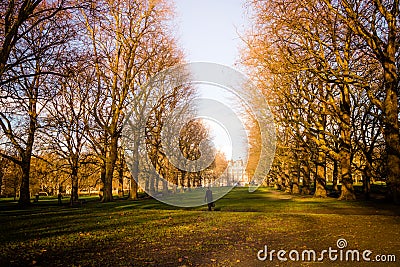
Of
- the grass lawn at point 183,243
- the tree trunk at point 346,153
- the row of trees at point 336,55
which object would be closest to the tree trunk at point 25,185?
the grass lawn at point 183,243

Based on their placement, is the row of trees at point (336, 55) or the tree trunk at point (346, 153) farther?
the tree trunk at point (346, 153)

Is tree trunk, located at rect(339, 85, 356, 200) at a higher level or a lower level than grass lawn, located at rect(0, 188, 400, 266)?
higher

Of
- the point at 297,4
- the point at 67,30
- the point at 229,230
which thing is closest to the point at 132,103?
the point at 67,30

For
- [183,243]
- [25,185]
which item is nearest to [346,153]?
[183,243]

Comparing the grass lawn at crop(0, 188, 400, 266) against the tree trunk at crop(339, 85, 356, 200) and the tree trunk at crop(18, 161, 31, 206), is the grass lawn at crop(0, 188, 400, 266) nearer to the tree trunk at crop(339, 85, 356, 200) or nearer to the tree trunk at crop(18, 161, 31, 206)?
the tree trunk at crop(339, 85, 356, 200)

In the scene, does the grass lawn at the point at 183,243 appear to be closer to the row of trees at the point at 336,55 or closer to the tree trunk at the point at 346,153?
the row of trees at the point at 336,55

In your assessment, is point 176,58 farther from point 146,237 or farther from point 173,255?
point 173,255

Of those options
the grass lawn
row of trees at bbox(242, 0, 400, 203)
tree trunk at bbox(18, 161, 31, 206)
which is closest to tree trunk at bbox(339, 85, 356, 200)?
row of trees at bbox(242, 0, 400, 203)

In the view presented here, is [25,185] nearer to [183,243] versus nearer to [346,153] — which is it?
[183,243]

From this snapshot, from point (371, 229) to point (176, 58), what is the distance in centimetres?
2759

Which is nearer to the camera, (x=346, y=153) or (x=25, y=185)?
(x=346, y=153)

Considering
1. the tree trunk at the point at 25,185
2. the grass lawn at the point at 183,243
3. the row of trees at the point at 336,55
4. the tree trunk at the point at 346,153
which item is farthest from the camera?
the tree trunk at the point at 25,185

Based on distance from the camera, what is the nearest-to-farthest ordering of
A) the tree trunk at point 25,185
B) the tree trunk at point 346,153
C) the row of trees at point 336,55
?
1. the row of trees at point 336,55
2. the tree trunk at point 346,153
3. the tree trunk at point 25,185

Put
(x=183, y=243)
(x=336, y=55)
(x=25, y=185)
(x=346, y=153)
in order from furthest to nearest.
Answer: (x=25, y=185)
(x=346, y=153)
(x=336, y=55)
(x=183, y=243)
